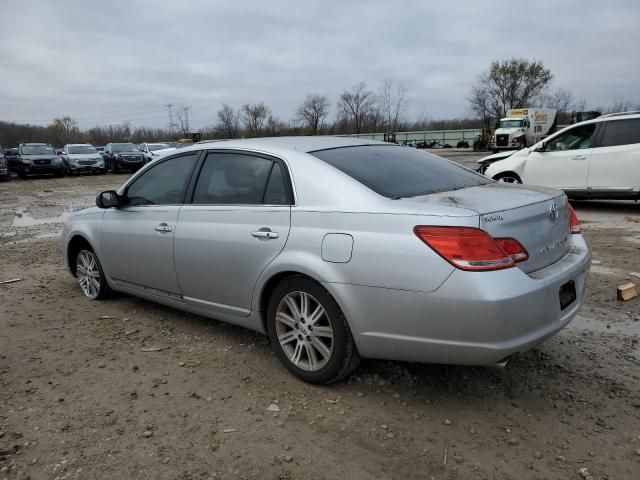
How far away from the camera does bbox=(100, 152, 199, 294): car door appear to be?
4121mm

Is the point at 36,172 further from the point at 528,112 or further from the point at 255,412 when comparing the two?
the point at 528,112

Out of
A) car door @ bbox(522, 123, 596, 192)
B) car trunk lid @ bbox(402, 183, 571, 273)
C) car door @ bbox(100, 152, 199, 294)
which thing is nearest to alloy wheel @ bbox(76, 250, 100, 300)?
car door @ bbox(100, 152, 199, 294)

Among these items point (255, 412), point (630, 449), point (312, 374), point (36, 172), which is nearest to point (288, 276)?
point (312, 374)

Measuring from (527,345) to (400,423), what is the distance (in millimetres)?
804

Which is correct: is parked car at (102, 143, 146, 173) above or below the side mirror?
below

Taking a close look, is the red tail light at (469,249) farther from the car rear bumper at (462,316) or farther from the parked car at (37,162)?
the parked car at (37,162)

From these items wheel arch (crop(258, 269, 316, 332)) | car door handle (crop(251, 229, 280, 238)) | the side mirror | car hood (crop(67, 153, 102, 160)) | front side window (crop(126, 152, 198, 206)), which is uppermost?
front side window (crop(126, 152, 198, 206))

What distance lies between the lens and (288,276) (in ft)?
10.6

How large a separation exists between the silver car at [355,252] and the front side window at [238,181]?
1 centimetres

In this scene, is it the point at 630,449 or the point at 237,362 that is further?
the point at 237,362

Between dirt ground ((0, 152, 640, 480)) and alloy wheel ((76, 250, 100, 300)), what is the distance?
680mm

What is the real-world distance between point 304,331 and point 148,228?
5.91ft

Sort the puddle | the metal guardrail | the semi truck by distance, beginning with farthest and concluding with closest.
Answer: the metal guardrail
the semi truck
the puddle

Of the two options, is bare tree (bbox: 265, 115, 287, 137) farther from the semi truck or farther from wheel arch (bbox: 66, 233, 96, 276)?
wheel arch (bbox: 66, 233, 96, 276)
